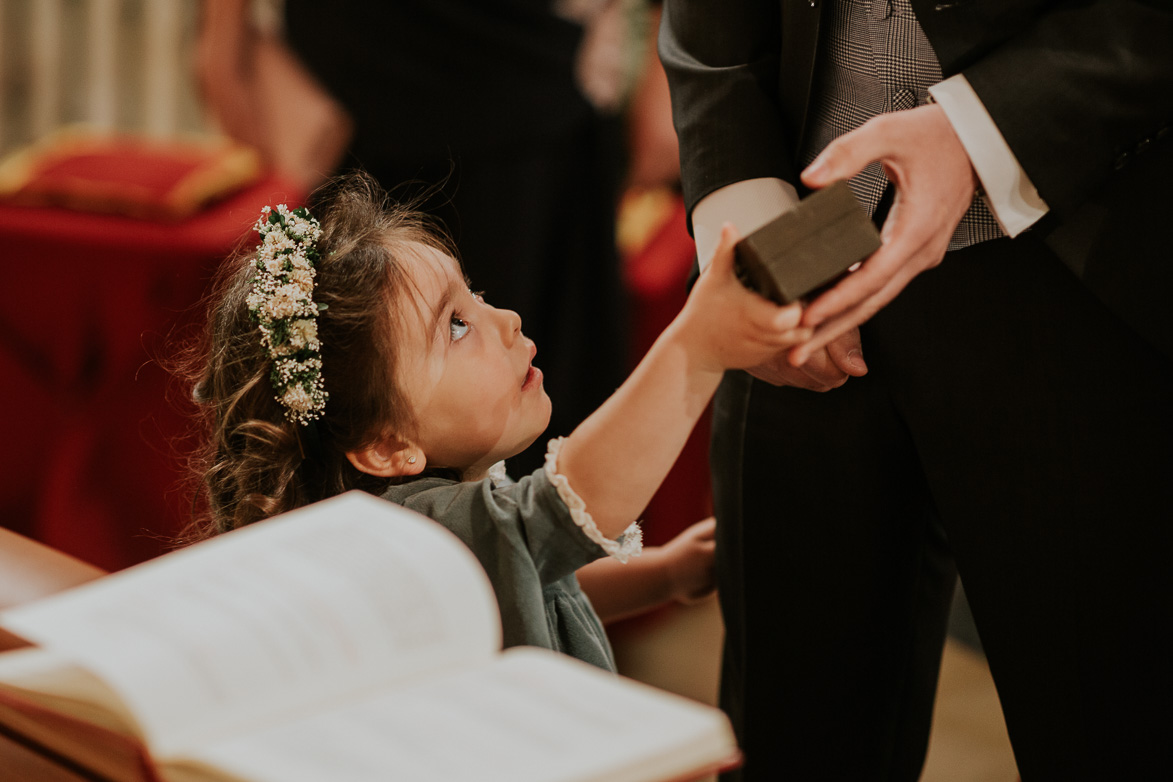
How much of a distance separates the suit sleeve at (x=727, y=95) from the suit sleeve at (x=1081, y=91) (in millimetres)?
218

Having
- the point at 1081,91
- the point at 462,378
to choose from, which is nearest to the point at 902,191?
the point at 1081,91

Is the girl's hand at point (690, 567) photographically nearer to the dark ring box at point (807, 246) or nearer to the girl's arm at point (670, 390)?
the girl's arm at point (670, 390)

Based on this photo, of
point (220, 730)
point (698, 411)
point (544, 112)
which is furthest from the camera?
point (544, 112)

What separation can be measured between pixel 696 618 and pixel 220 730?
2.31 m

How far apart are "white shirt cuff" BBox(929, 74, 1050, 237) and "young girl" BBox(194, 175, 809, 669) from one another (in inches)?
16.2

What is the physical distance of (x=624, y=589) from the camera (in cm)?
136

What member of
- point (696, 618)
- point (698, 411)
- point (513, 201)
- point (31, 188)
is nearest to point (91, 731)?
point (698, 411)

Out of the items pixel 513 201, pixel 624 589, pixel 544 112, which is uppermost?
pixel 544 112

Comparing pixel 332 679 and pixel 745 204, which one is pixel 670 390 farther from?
pixel 332 679

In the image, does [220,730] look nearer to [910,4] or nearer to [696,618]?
[910,4]

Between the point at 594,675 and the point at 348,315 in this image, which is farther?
the point at 348,315

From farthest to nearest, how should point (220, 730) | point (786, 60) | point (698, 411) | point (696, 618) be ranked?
point (696, 618)
point (786, 60)
point (698, 411)
point (220, 730)

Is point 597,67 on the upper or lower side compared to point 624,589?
upper

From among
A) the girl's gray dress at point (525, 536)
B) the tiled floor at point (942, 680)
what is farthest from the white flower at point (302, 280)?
the tiled floor at point (942, 680)
